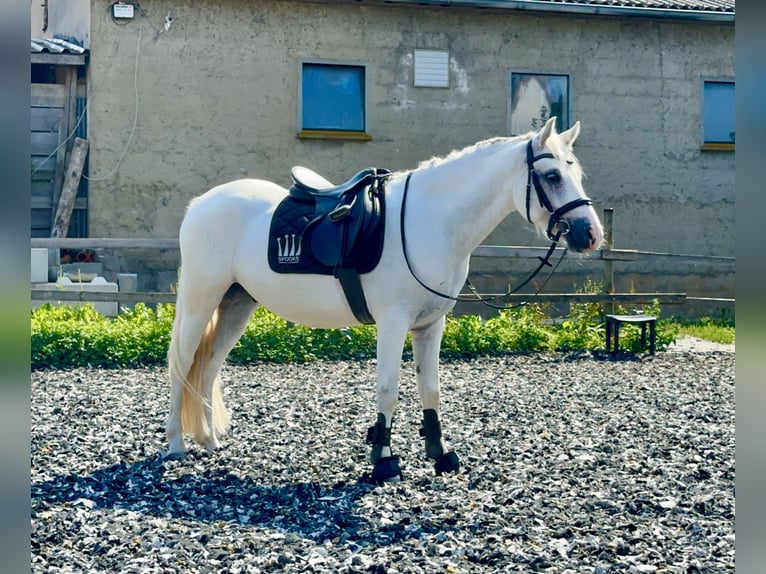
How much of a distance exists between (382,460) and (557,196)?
1738mm

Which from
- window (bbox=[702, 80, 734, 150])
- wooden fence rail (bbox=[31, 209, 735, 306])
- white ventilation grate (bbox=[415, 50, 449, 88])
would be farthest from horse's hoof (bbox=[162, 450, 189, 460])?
window (bbox=[702, 80, 734, 150])

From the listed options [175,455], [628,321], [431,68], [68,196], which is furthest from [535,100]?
[175,455]

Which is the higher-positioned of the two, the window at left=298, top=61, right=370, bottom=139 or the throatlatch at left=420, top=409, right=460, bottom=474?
the window at left=298, top=61, right=370, bottom=139

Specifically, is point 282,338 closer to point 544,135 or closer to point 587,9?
point 544,135

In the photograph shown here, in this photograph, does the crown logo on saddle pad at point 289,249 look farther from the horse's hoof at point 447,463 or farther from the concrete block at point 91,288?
the concrete block at point 91,288

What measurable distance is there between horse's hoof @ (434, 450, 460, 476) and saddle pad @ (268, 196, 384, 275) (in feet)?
3.82

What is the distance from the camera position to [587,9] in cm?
1515

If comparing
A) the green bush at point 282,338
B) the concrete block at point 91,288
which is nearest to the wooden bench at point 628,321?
the green bush at point 282,338

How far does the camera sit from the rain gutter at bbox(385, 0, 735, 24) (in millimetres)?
14688

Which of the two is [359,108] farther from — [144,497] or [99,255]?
[144,497]

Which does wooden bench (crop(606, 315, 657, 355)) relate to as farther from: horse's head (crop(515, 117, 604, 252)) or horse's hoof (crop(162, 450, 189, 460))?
horse's hoof (crop(162, 450, 189, 460))

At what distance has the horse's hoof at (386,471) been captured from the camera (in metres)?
5.09

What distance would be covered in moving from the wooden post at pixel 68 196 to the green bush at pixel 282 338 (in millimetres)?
2354
